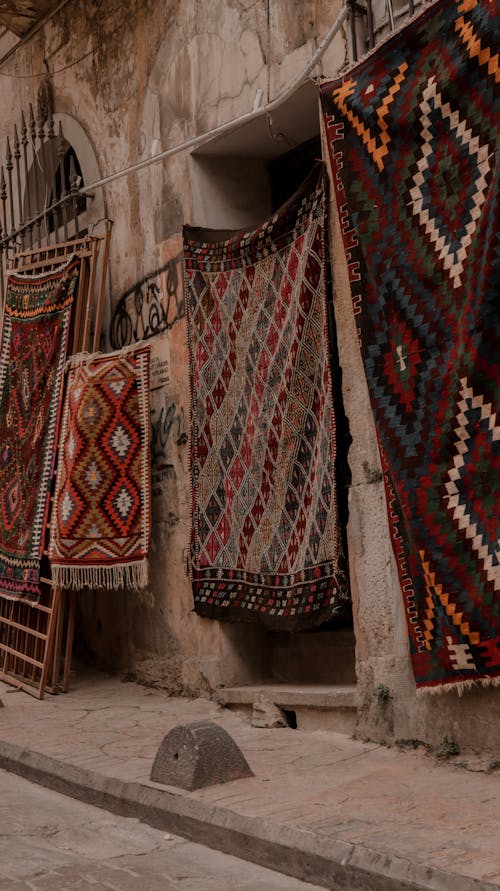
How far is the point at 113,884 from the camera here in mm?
3430

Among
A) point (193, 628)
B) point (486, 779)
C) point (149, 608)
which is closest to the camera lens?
point (486, 779)

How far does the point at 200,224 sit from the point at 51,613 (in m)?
2.51

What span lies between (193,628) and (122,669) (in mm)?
1080

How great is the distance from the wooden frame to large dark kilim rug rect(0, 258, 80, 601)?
0.24 feet

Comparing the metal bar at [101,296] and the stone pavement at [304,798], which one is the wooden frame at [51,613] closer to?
the metal bar at [101,296]

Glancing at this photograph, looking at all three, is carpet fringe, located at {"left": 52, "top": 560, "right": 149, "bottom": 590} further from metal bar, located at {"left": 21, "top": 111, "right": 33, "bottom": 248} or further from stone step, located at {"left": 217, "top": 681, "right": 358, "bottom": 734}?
metal bar, located at {"left": 21, "top": 111, "right": 33, "bottom": 248}

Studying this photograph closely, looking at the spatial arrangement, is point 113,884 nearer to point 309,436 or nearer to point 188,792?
point 188,792

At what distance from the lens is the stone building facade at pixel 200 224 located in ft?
16.1

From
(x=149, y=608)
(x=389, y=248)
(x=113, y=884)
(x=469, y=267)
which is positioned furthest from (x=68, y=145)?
(x=113, y=884)

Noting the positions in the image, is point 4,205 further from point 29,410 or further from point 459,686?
point 459,686

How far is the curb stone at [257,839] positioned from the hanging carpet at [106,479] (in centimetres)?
172

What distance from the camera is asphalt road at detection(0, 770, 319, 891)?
135 inches

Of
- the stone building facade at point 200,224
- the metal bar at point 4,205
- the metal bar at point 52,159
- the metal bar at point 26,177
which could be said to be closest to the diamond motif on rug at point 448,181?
the stone building facade at point 200,224

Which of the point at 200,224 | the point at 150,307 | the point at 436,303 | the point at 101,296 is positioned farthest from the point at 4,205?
the point at 436,303
